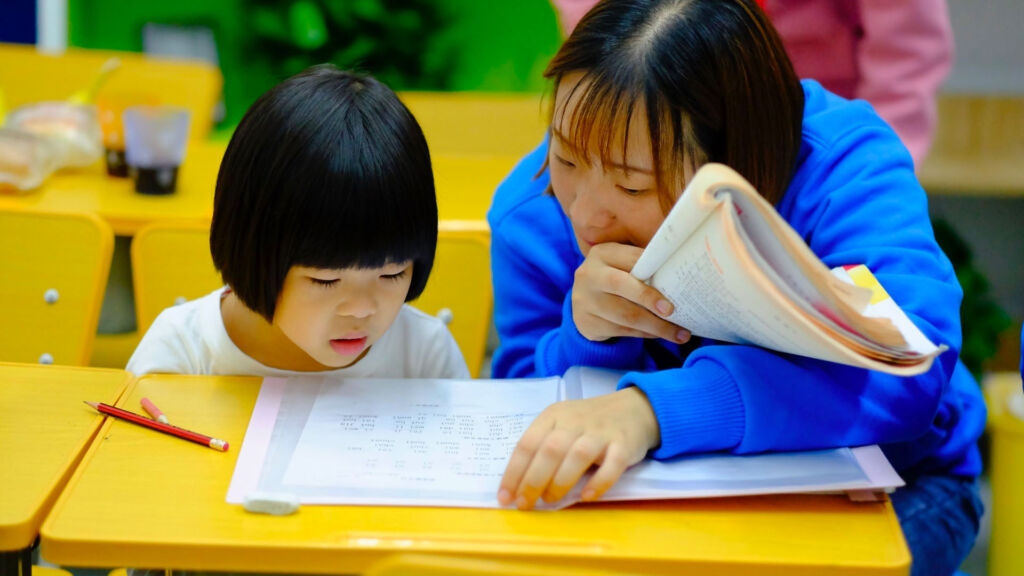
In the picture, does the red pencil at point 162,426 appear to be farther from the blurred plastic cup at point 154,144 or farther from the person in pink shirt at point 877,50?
the person in pink shirt at point 877,50

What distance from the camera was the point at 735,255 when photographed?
0.79 m

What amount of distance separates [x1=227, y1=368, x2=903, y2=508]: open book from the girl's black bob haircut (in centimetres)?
14

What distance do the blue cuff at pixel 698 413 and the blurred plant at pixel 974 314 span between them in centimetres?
197

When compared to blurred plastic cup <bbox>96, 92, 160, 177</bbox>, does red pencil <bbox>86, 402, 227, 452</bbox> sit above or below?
above

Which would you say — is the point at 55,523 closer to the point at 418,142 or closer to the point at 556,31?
the point at 418,142

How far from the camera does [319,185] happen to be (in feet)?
3.59

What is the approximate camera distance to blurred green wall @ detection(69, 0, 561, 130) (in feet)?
12.4

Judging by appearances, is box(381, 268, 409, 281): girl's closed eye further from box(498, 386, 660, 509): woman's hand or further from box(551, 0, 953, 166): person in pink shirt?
box(551, 0, 953, 166): person in pink shirt

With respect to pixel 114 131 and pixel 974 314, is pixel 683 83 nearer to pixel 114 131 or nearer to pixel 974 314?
pixel 114 131

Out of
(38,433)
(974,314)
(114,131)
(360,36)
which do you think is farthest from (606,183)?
(360,36)

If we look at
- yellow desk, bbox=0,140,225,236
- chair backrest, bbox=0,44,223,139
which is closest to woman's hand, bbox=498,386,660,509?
yellow desk, bbox=0,140,225,236

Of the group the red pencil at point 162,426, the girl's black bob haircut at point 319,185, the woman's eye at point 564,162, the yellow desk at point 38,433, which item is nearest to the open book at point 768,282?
the woman's eye at point 564,162

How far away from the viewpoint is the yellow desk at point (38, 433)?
2.85ft

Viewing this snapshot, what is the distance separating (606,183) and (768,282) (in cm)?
29
